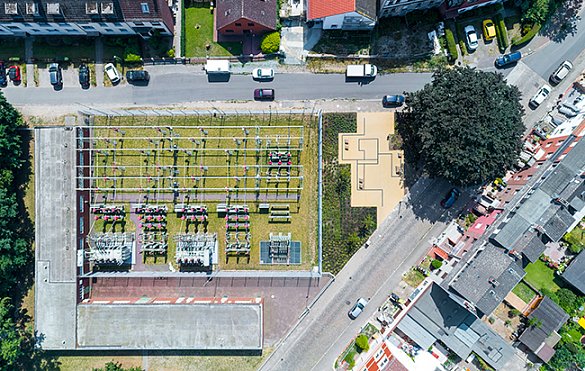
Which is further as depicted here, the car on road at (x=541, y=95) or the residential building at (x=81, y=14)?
the car on road at (x=541, y=95)

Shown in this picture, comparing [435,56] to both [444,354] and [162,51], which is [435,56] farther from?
[444,354]

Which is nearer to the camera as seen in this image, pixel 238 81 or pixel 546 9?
pixel 546 9

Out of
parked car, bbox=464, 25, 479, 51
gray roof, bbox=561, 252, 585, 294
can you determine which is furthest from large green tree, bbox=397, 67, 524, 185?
gray roof, bbox=561, 252, 585, 294

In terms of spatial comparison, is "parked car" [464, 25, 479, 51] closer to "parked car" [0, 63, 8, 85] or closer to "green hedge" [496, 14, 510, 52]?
"green hedge" [496, 14, 510, 52]

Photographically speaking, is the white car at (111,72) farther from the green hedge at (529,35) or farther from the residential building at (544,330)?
the residential building at (544,330)

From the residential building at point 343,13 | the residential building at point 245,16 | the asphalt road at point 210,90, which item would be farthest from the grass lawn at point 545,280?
the residential building at point 245,16

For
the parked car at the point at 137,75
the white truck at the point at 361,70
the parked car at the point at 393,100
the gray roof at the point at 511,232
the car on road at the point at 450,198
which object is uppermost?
the white truck at the point at 361,70

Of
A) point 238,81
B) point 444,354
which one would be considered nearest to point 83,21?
point 238,81
